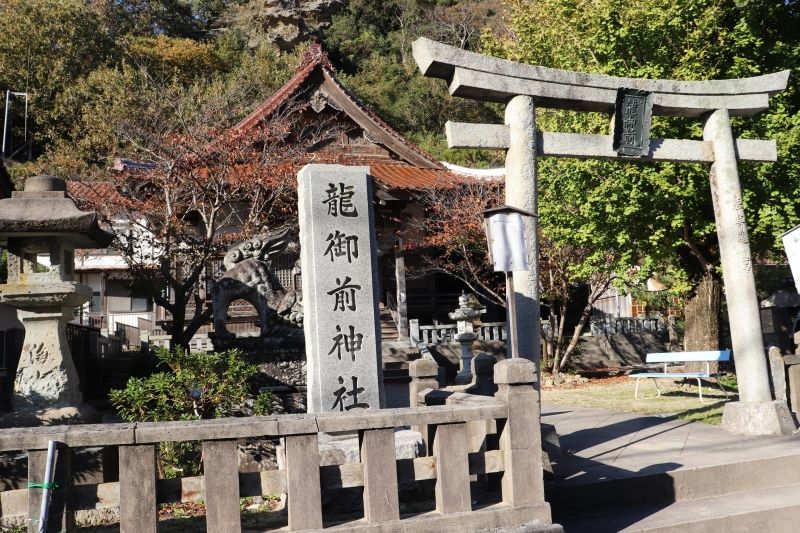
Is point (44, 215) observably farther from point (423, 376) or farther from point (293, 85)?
point (293, 85)

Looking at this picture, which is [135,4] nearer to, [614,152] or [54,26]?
[54,26]

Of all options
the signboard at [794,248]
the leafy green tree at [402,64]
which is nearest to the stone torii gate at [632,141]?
the signboard at [794,248]

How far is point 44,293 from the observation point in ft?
24.8

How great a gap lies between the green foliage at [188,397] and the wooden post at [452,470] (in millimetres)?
3580

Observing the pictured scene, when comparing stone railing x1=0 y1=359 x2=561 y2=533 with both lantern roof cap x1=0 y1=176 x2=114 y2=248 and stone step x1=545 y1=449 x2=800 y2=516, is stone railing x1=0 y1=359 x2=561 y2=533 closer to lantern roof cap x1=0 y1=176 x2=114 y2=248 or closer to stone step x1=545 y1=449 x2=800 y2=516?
stone step x1=545 y1=449 x2=800 y2=516

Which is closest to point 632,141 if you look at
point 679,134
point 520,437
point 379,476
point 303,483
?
point 679,134

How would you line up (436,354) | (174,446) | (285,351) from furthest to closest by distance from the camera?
(436,354) < (285,351) < (174,446)

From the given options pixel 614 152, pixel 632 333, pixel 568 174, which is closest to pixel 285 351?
pixel 614 152

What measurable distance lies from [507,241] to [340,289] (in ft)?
5.78

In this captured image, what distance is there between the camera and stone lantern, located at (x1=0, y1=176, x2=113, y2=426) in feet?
24.6

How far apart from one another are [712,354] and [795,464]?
5194 mm

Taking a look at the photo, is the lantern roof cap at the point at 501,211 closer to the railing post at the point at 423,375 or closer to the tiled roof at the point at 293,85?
the railing post at the point at 423,375

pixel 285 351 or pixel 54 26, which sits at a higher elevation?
pixel 54 26

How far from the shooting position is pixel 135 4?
34125mm
